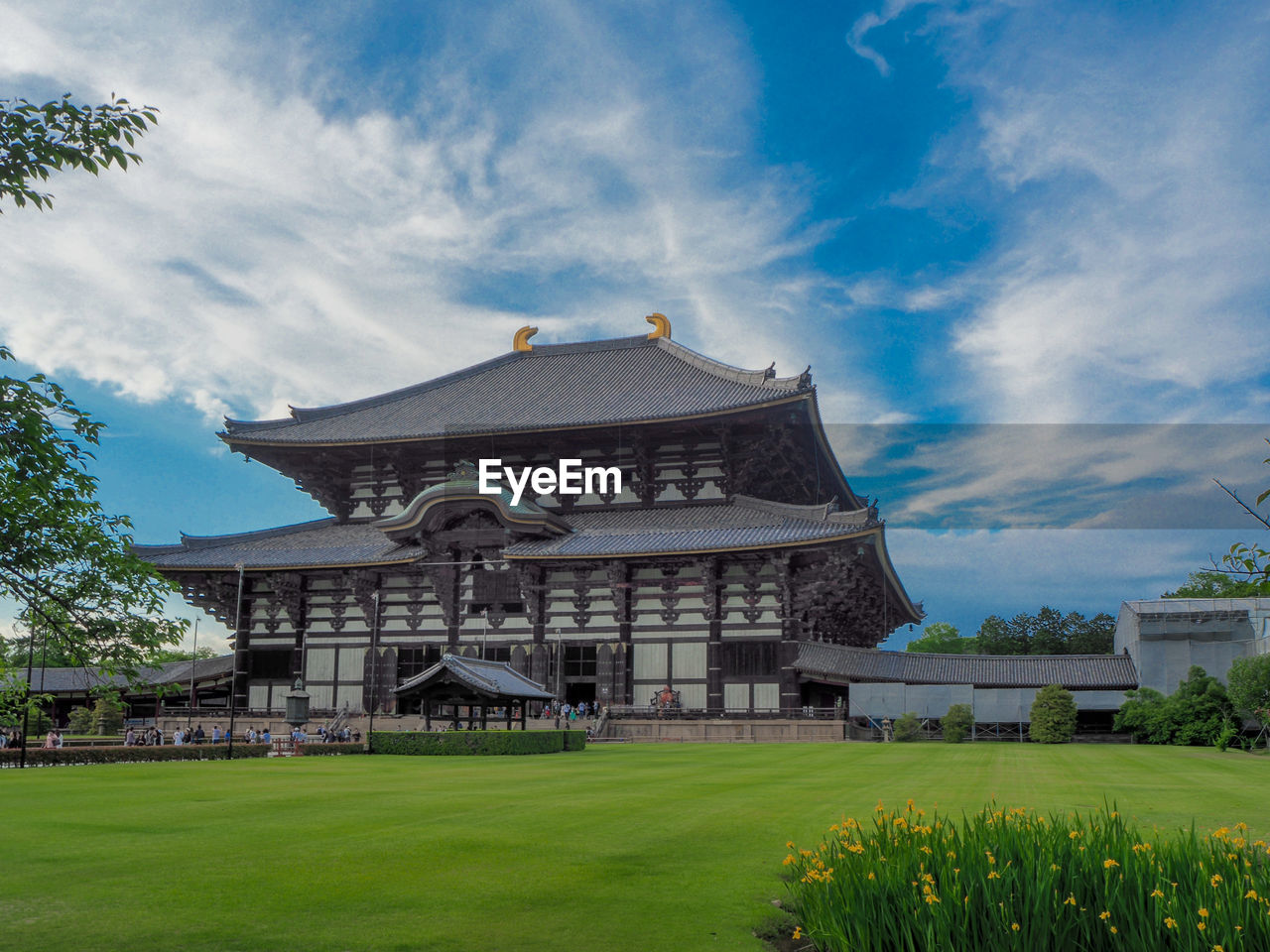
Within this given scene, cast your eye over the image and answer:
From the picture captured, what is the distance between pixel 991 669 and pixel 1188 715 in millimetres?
13998

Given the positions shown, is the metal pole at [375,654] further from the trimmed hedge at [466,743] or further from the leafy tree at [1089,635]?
the leafy tree at [1089,635]

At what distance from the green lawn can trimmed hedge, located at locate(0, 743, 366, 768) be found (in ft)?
22.9

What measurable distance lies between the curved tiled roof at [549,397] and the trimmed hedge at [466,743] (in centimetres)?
1908

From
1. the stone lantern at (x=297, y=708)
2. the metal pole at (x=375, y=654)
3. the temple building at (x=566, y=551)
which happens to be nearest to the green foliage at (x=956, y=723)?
the temple building at (x=566, y=551)

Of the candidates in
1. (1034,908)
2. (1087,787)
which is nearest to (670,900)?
(1034,908)

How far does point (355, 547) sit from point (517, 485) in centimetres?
861

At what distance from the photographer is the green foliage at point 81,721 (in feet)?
193

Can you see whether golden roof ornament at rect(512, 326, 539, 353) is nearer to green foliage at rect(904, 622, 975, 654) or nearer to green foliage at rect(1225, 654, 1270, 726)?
green foliage at rect(1225, 654, 1270, 726)

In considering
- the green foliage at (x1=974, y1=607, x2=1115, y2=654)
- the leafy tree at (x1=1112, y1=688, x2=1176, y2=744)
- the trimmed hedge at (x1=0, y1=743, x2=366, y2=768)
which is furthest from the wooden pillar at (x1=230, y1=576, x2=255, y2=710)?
the green foliage at (x1=974, y1=607, x2=1115, y2=654)

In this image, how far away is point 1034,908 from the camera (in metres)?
6.79

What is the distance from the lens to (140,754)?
31.2 meters

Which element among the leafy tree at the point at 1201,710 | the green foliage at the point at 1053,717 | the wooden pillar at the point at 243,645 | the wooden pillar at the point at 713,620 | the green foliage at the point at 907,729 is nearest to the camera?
the leafy tree at the point at 1201,710

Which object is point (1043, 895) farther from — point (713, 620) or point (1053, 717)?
point (713, 620)

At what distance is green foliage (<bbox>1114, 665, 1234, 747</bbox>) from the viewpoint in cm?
3703
